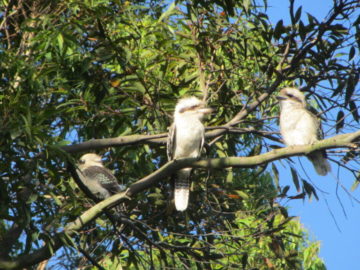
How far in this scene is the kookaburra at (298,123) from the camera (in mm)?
5230

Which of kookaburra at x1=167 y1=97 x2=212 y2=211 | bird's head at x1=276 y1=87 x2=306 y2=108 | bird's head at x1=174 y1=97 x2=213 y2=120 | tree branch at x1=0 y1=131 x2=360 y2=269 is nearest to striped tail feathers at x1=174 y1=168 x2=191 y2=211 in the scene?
kookaburra at x1=167 y1=97 x2=212 y2=211

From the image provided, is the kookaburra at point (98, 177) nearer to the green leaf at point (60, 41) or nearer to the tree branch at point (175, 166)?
the tree branch at point (175, 166)

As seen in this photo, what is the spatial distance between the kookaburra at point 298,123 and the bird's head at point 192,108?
74 cm

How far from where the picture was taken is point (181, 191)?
4781 mm

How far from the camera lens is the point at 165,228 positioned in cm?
512

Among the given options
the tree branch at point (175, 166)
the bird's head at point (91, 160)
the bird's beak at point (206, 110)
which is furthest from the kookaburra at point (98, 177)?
the tree branch at point (175, 166)

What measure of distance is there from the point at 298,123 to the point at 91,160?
6.32ft

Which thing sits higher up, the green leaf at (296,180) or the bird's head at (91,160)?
the bird's head at (91,160)

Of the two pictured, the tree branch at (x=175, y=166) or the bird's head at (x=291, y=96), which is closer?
the tree branch at (x=175, y=166)

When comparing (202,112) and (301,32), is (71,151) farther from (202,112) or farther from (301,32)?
(301,32)

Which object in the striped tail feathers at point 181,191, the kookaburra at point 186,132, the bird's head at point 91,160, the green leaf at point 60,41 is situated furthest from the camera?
Result: the bird's head at point 91,160

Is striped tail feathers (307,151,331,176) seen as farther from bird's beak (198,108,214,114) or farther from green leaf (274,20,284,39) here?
green leaf (274,20,284,39)

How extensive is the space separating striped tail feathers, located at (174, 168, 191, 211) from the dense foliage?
0.13 metres

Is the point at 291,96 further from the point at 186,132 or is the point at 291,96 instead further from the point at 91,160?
the point at 91,160
